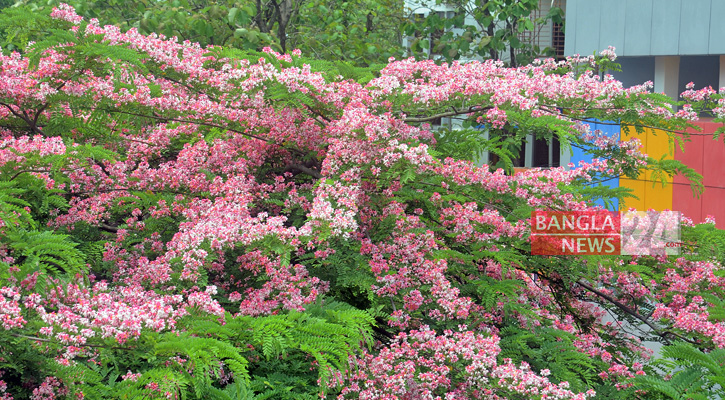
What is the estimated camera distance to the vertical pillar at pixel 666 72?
16.2 m

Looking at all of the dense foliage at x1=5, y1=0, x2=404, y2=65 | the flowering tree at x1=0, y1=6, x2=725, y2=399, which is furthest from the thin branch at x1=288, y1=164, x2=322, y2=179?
the dense foliage at x1=5, y1=0, x2=404, y2=65

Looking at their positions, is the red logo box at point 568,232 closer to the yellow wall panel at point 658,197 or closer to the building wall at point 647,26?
the building wall at point 647,26

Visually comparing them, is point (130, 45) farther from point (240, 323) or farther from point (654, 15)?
point (654, 15)

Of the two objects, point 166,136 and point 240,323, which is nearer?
point 240,323

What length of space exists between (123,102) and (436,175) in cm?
242

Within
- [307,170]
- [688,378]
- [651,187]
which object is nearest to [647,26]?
[651,187]

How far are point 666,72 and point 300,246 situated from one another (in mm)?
14320

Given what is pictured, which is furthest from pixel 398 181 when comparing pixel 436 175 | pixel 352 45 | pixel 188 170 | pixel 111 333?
pixel 352 45

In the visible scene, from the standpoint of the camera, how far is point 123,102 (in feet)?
16.8

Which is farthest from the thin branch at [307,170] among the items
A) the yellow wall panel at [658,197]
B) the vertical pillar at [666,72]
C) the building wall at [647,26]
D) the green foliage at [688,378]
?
the vertical pillar at [666,72]

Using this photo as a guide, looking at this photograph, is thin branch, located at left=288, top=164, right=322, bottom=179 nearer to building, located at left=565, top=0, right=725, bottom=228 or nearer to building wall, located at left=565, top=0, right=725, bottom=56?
building wall, located at left=565, top=0, right=725, bottom=56

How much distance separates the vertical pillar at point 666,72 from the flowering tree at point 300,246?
11.1 meters

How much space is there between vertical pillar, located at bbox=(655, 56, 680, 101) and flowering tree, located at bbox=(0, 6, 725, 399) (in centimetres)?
1110

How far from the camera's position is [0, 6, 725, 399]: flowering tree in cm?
331
